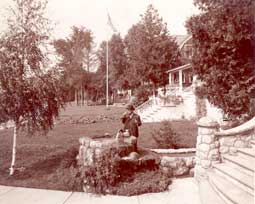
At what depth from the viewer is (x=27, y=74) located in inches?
313

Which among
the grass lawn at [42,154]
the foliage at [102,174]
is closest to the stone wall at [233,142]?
the foliage at [102,174]

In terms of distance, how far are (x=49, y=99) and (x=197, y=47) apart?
5766 mm

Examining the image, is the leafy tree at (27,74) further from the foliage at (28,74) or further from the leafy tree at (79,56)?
the leafy tree at (79,56)

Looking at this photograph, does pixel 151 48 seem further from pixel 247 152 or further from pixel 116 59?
pixel 247 152

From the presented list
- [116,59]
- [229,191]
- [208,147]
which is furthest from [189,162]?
[116,59]

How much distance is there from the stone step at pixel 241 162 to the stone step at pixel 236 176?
8cm

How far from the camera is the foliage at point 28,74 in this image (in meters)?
7.66

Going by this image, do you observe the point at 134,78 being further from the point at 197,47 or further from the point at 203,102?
the point at 197,47

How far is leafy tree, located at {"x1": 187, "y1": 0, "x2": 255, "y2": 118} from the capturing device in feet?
32.8

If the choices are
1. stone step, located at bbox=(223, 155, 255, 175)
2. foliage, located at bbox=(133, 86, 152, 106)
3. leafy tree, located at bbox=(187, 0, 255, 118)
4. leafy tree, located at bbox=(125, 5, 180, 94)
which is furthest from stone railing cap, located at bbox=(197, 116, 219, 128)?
foliage, located at bbox=(133, 86, 152, 106)

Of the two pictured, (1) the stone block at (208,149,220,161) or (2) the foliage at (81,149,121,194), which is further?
(1) the stone block at (208,149,220,161)

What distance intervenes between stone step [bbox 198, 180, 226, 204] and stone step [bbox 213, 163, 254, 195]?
0.32 metres

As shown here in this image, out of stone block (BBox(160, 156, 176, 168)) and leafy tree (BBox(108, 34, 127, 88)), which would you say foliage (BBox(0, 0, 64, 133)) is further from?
leafy tree (BBox(108, 34, 127, 88))

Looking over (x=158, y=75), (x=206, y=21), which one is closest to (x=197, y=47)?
(x=206, y=21)
